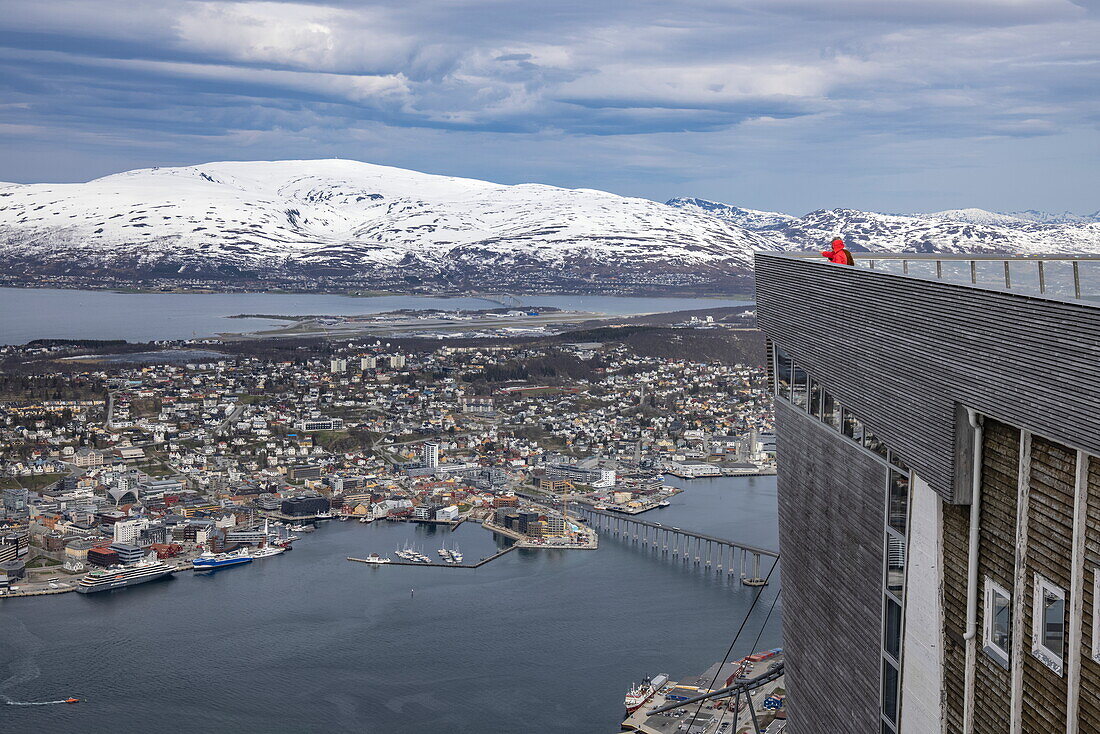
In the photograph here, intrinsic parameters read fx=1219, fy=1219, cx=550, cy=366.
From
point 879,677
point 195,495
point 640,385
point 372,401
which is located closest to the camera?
point 879,677

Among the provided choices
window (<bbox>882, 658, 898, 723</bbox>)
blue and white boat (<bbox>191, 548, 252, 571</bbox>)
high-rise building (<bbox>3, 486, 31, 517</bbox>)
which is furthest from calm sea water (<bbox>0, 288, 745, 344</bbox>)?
window (<bbox>882, 658, 898, 723</bbox>)

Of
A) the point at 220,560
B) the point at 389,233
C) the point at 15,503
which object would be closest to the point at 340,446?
the point at 15,503

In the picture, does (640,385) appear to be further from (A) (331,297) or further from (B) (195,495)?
(A) (331,297)

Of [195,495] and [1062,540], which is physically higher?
[1062,540]

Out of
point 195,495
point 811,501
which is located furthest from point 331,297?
point 811,501

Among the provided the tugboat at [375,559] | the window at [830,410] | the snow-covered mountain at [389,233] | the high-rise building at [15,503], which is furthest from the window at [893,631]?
the snow-covered mountain at [389,233]

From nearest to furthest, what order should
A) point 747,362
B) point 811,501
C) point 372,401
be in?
point 811,501
point 372,401
point 747,362
